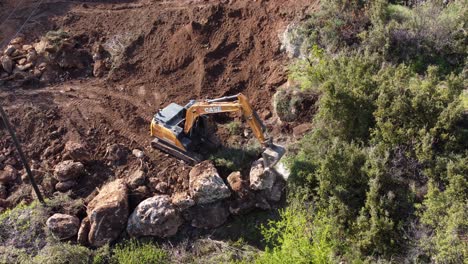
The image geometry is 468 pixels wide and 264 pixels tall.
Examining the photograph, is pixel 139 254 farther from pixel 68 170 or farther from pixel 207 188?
pixel 68 170

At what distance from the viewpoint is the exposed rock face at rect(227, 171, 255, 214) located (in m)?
13.6

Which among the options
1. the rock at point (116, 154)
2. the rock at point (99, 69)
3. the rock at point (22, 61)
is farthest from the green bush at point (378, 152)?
the rock at point (22, 61)

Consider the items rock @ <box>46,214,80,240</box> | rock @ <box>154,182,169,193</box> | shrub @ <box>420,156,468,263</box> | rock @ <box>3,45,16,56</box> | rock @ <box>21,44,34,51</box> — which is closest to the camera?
shrub @ <box>420,156,468,263</box>

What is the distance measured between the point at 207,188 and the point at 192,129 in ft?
7.66

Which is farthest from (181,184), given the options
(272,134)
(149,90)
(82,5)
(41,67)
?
(82,5)

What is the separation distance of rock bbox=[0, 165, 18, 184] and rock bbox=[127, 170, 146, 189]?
4327 mm

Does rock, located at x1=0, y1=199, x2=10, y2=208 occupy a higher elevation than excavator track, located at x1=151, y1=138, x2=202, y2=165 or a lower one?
A: lower

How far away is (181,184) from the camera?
14.5m

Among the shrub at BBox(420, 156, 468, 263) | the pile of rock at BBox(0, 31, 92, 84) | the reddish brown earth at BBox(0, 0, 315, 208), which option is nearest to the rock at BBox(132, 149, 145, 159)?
the reddish brown earth at BBox(0, 0, 315, 208)

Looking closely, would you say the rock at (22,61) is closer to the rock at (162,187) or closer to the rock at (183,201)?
the rock at (162,187)

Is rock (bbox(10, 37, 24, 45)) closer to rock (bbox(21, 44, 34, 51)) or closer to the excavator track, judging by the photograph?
rock (bbox(21, 44, 34, 51))

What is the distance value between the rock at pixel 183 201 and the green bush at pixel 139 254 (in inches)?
54.8

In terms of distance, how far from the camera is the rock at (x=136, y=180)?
47.3 ft

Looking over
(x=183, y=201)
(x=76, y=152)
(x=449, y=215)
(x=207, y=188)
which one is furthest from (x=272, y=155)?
(x=76, y=152)
